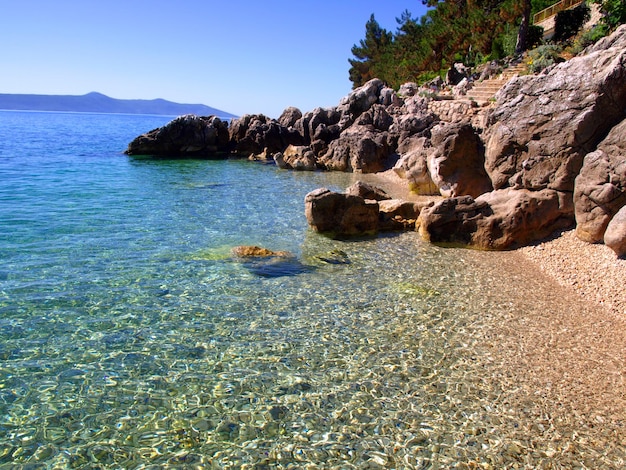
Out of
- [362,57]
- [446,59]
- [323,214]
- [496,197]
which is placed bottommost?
[323,214]

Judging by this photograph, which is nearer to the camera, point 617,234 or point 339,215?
Result: point 617,234

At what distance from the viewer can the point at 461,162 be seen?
66.3 feet

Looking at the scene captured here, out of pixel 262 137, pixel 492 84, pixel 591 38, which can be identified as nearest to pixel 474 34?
pixel 492 84

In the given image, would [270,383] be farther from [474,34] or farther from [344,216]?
[474,34]

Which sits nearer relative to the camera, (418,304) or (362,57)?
(418,304)

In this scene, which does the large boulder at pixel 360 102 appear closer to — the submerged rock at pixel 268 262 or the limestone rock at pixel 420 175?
the limestone rock at pixel 420 175

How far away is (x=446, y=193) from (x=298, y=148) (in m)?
18.3

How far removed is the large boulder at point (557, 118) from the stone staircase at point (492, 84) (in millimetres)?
19437

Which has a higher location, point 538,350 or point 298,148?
point 298,148

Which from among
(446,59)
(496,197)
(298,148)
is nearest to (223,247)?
(496,197)

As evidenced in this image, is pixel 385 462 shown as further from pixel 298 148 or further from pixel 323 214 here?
pixel 298 148

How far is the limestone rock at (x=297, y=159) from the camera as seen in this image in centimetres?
3512

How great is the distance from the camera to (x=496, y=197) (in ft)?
52.6

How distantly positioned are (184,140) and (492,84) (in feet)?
90.9
